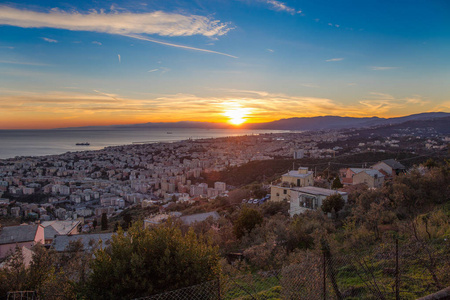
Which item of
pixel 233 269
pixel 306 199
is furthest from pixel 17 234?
pixel 306 199

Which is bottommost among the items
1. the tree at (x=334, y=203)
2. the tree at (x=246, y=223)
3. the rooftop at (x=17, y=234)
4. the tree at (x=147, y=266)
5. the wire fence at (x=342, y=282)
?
the rooftop at (x=17, y=234)

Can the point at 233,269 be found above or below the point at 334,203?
above

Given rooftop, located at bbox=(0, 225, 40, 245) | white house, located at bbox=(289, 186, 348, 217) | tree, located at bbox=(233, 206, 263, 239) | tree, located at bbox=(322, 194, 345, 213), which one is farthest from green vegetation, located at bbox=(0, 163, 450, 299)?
rooftop, located at bbox=(0, 225, 40, 245)

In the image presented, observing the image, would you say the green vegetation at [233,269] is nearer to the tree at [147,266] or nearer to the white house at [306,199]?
the tree at [147,266]

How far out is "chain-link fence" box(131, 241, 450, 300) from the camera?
148 inches

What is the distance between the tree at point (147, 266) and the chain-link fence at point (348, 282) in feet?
0.56

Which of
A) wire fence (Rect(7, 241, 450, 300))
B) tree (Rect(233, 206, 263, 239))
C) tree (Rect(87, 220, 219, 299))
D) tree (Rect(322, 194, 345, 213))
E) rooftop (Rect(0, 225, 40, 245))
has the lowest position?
rooftop (Rect(0, 225, 40, 245))

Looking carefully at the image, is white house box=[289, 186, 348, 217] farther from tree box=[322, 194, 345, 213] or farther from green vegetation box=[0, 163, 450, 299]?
green vegetation box=[0, 163, 450, 299]

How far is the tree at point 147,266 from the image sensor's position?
3590 millimetres

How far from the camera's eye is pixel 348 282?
500 cm

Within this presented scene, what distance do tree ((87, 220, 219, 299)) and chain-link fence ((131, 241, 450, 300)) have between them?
0.56 ft

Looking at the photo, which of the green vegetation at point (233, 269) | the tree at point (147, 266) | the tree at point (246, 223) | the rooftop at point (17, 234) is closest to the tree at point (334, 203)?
the tree at point (246, 223)

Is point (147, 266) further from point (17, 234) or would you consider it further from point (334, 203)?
point (17, 234)

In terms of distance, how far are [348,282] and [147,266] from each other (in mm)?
3548
